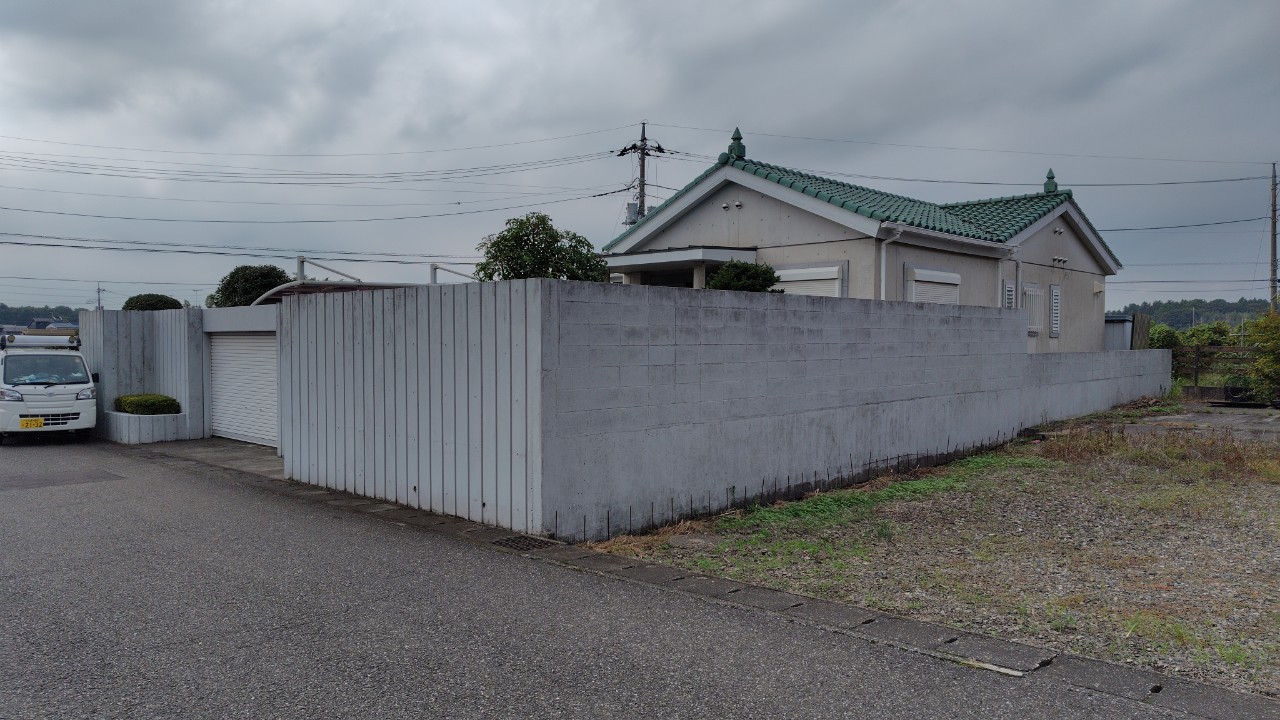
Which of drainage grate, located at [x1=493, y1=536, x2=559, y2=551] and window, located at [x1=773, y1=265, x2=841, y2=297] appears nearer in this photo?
drainage grate, located at [x1=493, y1=536, x2=559, y2=551]

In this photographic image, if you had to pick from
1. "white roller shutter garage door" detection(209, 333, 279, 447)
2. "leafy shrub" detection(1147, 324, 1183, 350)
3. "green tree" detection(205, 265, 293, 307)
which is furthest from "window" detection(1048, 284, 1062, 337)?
"green tree" detection(205, 265, 293, 307)

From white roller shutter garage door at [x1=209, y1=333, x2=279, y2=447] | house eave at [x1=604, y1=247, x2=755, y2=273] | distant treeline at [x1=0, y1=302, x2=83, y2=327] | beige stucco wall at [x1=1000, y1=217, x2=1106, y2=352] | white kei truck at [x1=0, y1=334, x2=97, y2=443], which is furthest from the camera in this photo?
distant treeline at [x1=0, y1=302, x2=83, y2=327]

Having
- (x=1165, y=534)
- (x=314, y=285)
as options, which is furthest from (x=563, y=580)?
(x=314, y=285)

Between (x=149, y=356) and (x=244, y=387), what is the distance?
289 centimetres

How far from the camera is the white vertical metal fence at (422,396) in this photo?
7164 millimetres

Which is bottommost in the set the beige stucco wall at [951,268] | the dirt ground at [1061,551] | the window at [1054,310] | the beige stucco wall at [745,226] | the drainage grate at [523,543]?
the dirt ground at [1061,551]

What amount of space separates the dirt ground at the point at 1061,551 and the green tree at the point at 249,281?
21.9 m

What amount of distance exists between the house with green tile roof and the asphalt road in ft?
30.4

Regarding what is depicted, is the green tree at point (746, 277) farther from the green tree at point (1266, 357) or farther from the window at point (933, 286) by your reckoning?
the green tree at point (1266, 357)

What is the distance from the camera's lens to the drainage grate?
6.79 metres

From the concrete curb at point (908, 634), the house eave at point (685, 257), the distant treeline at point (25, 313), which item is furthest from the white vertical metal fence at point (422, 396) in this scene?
the distant treeline at point (25, 313)

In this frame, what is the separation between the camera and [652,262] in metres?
15.8

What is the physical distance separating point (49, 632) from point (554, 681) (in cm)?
307

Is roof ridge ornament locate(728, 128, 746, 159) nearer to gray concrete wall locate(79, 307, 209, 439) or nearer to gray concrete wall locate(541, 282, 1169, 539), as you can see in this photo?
gray concrete wall locate(541, 282, 1169, 539)
